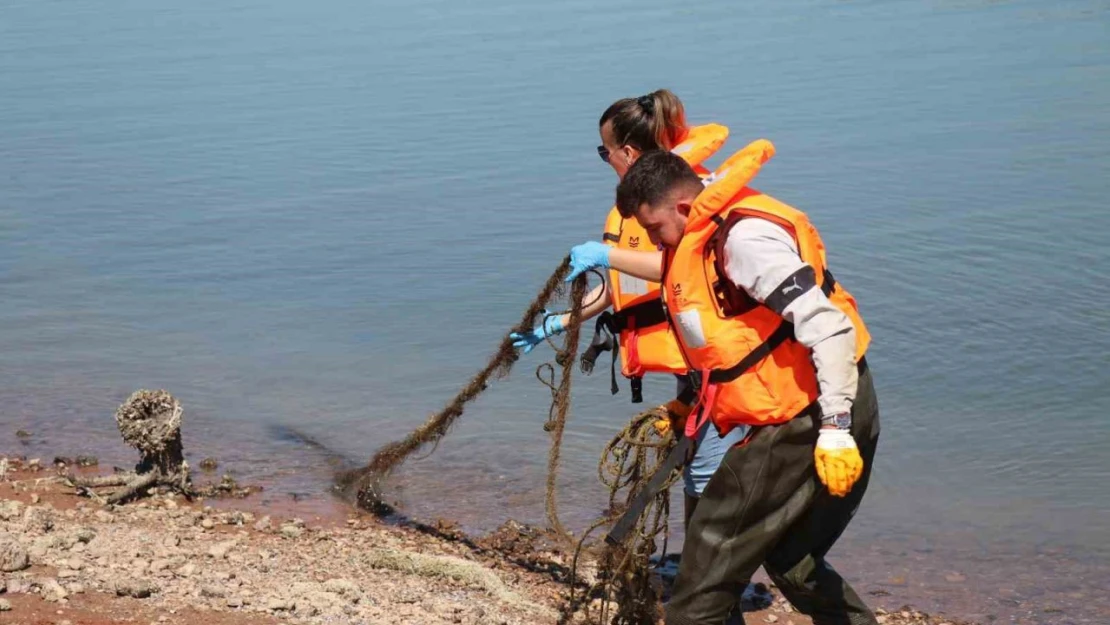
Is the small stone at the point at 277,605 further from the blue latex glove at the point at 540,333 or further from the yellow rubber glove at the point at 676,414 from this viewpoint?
the yellow rubber glove at the point at 676,414

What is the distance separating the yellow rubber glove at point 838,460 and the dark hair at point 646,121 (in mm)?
1613

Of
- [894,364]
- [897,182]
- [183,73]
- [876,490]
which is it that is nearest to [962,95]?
[897,182]

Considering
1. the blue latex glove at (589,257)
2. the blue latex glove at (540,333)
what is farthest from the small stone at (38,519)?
the blue latex glove at (589,257)

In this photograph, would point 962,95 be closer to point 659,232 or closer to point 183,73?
point 183,73

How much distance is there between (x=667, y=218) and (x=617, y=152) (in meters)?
1.11

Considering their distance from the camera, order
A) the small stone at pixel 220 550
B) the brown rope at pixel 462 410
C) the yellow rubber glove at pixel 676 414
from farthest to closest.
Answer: the small stone at pixel 220 550 → the brown rope at pixel 462 410 → the yellow rubber glove at pixel 676 414

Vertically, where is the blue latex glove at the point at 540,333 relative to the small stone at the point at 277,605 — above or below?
above

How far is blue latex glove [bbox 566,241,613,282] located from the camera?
5027 mm

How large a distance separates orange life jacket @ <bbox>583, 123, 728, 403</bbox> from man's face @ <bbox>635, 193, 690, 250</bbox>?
88 centimetres

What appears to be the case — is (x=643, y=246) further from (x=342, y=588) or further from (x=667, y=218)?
(x=342, y=588)

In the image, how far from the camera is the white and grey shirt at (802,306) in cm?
364

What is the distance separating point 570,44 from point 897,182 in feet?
31.0

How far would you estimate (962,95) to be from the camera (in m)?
16.5

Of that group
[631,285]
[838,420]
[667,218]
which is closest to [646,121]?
[631,285]
